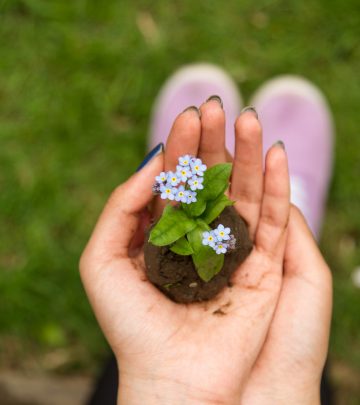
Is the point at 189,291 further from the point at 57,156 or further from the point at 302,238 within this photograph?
the point at 57,156

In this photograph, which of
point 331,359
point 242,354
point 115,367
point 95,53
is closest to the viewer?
point 242,354

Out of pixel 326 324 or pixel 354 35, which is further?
pixel 354 35

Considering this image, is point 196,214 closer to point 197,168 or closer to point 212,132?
point 197,168

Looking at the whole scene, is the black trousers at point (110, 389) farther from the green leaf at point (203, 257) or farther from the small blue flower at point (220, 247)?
the small blue flower at point (220, 247)

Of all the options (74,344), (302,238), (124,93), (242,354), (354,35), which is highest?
(354,35)

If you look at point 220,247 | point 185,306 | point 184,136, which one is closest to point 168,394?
point 185,306

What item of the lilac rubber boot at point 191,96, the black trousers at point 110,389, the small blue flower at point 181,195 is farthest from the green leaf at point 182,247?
the lilac rubber boot at point 191,96

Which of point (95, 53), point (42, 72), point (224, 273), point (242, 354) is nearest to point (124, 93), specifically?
point (95, 53)

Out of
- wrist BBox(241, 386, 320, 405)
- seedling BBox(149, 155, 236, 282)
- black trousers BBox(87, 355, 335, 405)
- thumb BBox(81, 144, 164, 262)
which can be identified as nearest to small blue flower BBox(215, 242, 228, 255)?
seedling BBox(149, 155, 236, 282)
